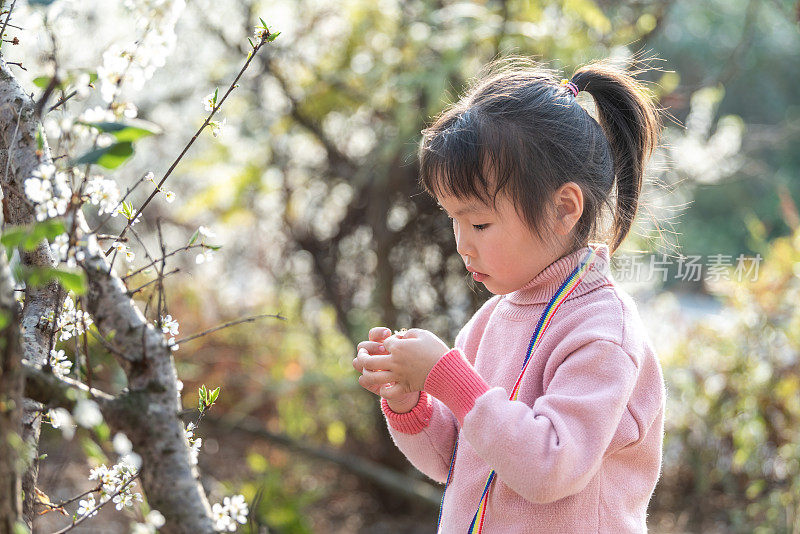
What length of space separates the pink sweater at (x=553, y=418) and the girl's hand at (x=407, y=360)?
0.10ft

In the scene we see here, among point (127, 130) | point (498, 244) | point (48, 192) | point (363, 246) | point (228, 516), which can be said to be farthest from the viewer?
point (363, 246)

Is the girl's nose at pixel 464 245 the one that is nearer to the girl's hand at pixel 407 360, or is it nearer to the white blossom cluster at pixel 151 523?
the girl's hand at pixel 407 360

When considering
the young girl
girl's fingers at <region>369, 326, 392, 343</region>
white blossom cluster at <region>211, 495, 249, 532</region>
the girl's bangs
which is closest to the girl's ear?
the young girl

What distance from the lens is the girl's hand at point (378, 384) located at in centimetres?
140

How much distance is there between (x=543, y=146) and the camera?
1434 millimetres

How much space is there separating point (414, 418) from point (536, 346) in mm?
313

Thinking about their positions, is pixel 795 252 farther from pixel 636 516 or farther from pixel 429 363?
pixel 429 363

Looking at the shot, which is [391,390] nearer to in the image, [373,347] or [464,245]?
[373,347]

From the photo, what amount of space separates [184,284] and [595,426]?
3639 mm

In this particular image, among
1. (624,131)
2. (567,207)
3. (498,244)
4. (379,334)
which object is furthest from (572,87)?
(379,334)

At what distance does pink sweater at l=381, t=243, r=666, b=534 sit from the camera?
1.21m

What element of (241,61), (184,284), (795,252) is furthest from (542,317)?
(184,284)

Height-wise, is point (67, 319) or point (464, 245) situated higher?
point (67, 319)

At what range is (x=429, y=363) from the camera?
1354 millimetres
